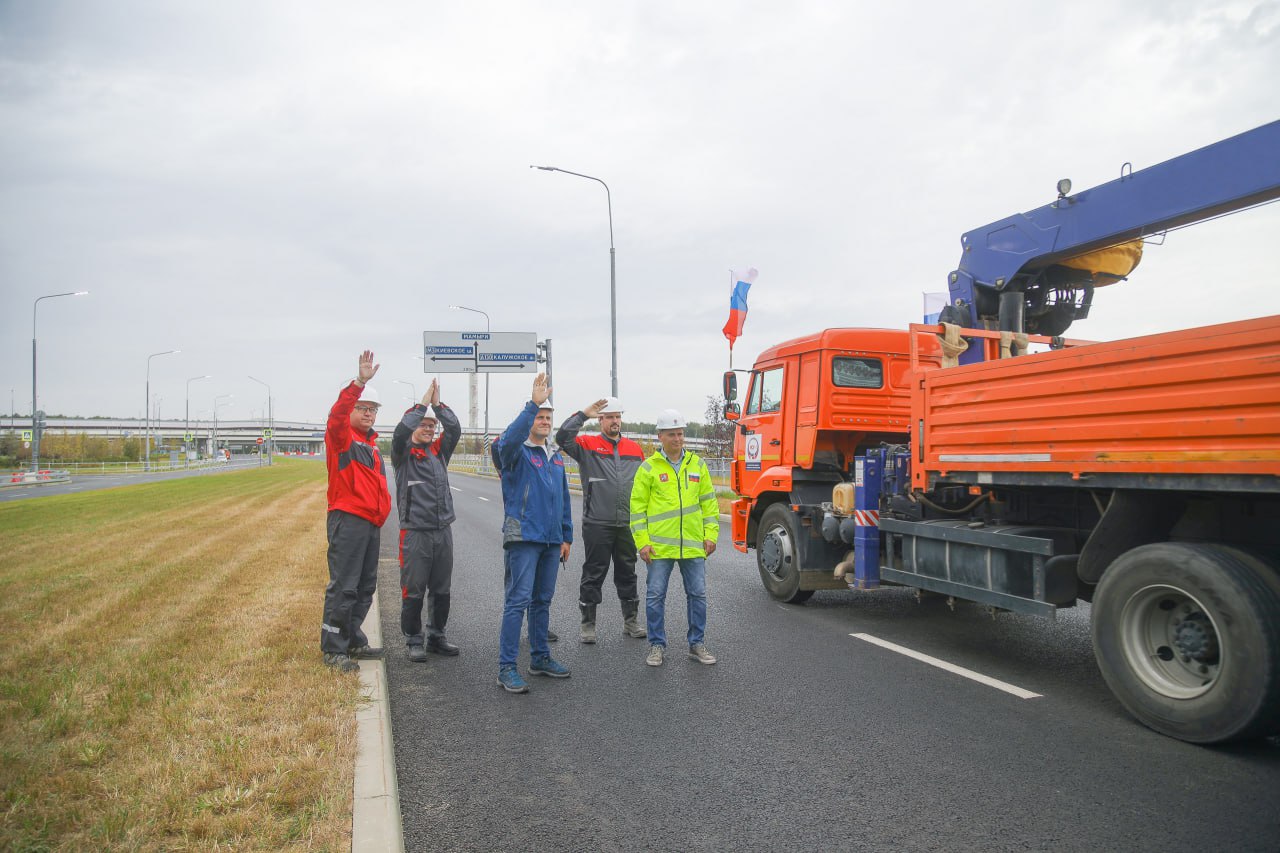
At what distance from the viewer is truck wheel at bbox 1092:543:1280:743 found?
3824 mm

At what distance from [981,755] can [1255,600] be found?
1414 millimetres

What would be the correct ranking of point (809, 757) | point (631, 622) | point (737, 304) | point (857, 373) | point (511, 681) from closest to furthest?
point (809, 757)
point (511, 681)
point (631, 622)
point (857, 373)
point (737, 304)

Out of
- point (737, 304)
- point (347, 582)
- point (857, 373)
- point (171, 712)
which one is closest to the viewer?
point (171, 712)

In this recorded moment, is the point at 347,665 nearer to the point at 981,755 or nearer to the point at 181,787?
the point at 181,787

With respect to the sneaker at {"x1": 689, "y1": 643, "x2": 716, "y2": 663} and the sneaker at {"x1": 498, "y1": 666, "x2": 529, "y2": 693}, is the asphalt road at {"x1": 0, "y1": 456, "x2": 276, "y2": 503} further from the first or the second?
the sneaker at {"x1": 689, "y1": 643, "x2": 716, "y2": 663}

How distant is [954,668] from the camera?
18.7 feet

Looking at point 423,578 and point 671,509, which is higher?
point 671,509

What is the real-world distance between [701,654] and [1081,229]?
13.3 ft

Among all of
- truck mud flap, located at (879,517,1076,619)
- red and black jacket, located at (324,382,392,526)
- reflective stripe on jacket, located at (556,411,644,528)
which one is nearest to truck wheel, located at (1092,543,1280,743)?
truck mud flap, located at (879,517,1076,619)

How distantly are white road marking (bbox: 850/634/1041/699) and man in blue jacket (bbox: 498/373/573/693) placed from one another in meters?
2.45

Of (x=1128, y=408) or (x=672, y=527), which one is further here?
(x=672, y=527)

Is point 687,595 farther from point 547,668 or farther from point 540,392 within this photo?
point 540,392

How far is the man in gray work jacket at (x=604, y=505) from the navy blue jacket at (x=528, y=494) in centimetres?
103

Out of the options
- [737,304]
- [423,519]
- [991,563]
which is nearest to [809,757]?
[991,563]
